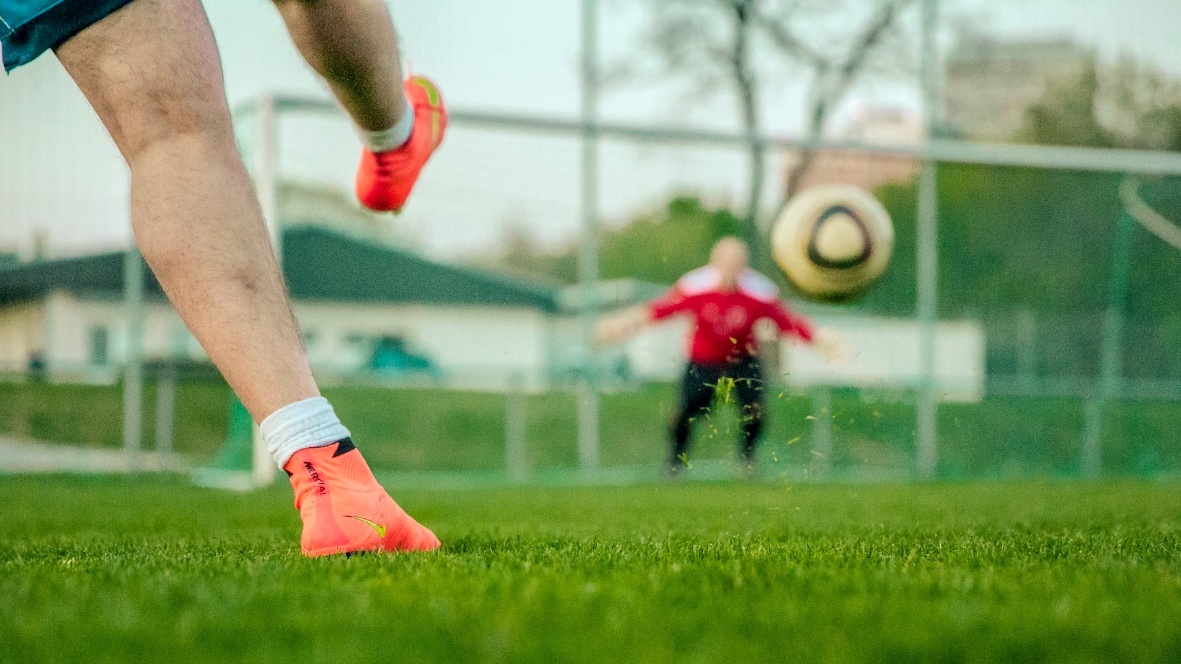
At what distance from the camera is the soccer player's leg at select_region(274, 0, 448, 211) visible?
205 cm

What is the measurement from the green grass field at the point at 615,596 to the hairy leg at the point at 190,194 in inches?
12.8

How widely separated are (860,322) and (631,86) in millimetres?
2560

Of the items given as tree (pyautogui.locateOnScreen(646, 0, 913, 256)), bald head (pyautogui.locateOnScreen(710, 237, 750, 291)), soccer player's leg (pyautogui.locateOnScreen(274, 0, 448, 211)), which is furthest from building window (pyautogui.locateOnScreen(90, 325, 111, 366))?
soccer player's leg (pyautogui.locateOnScreen(274, 0, 448, 211))

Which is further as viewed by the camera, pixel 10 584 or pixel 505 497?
pixel 505 497

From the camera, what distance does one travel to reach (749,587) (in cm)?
154

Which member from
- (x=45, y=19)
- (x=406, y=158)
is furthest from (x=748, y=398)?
(x=45, y=19)

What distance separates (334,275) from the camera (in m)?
7.67

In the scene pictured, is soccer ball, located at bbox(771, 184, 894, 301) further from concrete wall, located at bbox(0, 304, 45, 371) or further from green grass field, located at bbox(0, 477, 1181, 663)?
concrete wall, located at bbox(0, 304, 45, 371)

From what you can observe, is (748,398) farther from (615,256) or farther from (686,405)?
(615,256)

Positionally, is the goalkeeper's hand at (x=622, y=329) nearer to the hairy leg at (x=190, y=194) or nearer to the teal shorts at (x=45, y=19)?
the hairy leg at (x=190, y=194)

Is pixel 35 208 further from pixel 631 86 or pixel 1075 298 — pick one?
pixel 1075 298

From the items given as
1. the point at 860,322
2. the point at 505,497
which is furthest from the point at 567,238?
the point at 505,497

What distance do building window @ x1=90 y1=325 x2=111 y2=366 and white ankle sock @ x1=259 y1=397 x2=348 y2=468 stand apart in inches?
252

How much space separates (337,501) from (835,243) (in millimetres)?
3438
